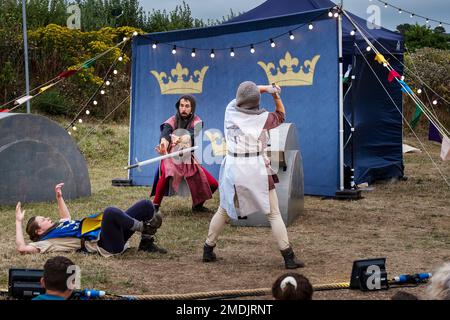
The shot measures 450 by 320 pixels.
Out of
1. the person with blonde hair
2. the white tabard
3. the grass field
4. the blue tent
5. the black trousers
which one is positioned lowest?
the grass field

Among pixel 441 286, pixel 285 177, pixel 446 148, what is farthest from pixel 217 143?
pixel 441 286

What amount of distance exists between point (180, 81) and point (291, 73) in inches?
66.7

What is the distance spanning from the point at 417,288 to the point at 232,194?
5.14ft

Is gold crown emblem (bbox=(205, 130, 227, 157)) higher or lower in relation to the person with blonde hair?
higher

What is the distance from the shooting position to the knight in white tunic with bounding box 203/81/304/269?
5363 mm

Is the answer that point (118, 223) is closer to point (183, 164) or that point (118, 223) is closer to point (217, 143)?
point (183, 164)

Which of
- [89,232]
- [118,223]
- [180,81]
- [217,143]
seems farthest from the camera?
[180,81]

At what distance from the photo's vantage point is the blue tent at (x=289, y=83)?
8969 millimetres

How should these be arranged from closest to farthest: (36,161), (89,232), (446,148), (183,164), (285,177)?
(89,232), (285,177), (446,148), (183,164), (36,161)

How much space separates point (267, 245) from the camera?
6297 millimetres

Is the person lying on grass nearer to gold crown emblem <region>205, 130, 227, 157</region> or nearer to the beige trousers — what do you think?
the beige trousers

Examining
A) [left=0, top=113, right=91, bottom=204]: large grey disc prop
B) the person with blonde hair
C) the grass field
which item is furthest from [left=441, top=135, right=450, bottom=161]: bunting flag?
the person with blonde hair
